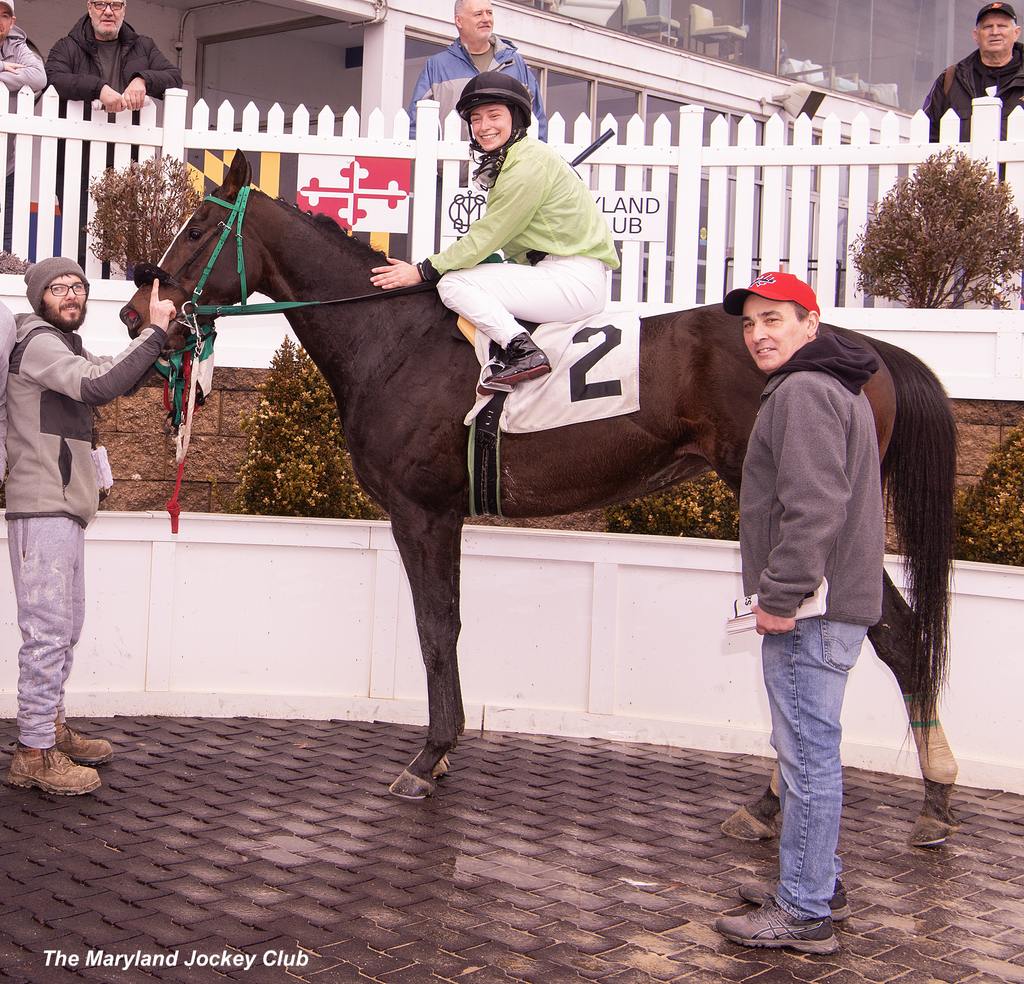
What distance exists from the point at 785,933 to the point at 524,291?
269 cm

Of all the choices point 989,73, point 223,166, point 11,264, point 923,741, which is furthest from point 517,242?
point 989,73

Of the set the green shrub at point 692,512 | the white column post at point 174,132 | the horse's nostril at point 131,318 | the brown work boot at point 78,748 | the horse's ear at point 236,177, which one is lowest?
the brown work boot at point 78,748

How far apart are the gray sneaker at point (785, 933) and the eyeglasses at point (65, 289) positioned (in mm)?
3637

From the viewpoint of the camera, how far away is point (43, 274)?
5379 mm

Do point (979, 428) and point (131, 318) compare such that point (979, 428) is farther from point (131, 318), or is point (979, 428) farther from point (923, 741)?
point (131, 318)

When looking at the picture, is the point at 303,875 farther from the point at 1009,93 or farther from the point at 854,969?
the point at 1009,93

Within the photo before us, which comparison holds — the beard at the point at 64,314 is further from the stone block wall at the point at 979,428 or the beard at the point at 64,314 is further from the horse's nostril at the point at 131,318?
the stone block wall at the point at 979,428


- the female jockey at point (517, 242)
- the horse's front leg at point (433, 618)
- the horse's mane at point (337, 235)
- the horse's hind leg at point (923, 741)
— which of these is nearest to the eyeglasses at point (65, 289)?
the horse's mane at point (337, 235)

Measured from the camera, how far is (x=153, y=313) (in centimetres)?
533

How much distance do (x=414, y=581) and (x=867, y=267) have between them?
3496mm

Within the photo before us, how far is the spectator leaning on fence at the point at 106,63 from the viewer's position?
7.91 metres

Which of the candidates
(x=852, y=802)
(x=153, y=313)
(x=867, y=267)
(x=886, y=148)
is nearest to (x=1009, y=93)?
(x=886, y=148)

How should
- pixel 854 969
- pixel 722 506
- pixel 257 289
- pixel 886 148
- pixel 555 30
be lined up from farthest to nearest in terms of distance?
pixel 555 30 < pixel 886 148 < pixel 722 506 < pixel 257 289 < pixel 854 969

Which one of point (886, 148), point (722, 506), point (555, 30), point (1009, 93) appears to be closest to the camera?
point (722, 506)
